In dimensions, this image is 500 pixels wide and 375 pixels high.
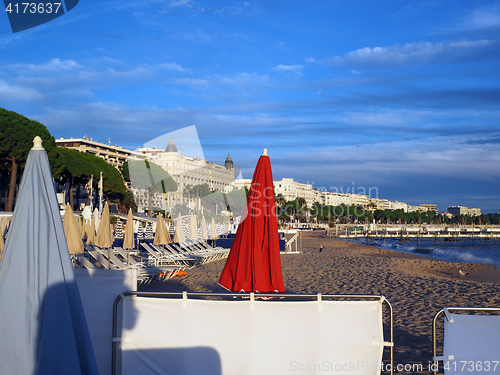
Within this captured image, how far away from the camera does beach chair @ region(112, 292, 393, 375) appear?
353cm

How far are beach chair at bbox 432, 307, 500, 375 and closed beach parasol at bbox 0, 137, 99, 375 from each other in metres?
2.73

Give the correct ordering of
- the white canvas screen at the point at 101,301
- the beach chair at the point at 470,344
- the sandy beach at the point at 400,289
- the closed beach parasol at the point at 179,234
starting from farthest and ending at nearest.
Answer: the closed beach parasol at the point at 179,234 < the sandy beach at the point at 400,289 < the white canvas screen at the point at 101,301 < the beach chair at the point at 470,344

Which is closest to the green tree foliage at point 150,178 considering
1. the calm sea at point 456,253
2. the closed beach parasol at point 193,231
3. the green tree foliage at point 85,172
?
the green tree foliage at point 85,172

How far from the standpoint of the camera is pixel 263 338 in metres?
3.58

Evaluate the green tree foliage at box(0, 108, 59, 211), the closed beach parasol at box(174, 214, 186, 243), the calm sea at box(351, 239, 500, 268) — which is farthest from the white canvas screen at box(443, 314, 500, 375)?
the green tree foliage at box(0, 108, 59, 211)

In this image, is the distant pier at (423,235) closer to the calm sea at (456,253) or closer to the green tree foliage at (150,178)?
the calm sea at (456,253)

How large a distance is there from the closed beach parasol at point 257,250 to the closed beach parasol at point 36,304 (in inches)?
114

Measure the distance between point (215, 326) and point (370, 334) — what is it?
128 centimetres

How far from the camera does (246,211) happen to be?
5.87 metres

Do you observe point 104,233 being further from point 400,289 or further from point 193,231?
point 400,289

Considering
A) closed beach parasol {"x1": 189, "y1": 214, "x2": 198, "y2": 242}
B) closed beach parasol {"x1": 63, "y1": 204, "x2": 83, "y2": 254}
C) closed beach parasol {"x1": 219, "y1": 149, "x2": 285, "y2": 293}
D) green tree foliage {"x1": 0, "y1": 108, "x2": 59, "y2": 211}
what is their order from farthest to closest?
1. green tree foliage {"x1": 0, "y1": 108, "x2": 59, "y2": 211}
2. closed beach parasol {"x1": 189, "y1": 214, "x2": 198, "y2": 242}
3. closed beach parasol {"x1": 63, "y1": 204, "x2": 83, "y2": 254}
4. closed beach parasol {"x1": 219, "y1": 149, "x2": 285, "y2": 293}

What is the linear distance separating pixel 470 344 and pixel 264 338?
5.34ft

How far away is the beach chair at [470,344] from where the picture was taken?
11.1 ft

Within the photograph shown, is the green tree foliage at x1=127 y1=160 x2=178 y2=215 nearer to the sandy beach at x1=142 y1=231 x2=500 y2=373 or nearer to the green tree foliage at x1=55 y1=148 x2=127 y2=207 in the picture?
the green tree foliage at x1=55 y1=148 x2=127 y2=207
